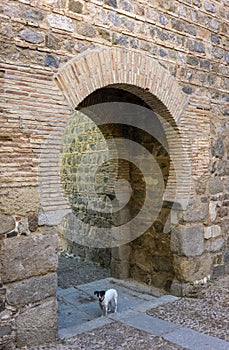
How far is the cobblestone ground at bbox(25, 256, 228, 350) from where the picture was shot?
3137 millimetres

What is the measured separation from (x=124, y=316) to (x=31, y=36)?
2.92 meters

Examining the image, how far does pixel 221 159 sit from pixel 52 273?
2913 millimetres

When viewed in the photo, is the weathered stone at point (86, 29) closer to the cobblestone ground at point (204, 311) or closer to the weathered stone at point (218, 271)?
the cobblestone ground at point (204, 311)

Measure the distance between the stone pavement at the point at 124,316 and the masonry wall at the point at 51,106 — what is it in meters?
0.48

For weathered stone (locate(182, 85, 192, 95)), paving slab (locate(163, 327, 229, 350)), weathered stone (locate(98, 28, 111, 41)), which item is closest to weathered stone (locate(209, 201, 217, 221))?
weathered stone (locate(182, 85, 192, 95))

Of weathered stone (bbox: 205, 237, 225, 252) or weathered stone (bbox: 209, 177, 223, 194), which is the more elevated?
weathered stone (bbox: 209, 177, 223, 194)

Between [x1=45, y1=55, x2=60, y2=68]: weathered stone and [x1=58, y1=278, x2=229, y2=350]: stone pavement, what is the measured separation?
2.47 meters

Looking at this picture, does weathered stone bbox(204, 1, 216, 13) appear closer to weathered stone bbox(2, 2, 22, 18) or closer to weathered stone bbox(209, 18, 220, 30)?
weathered stone bbox(209, 18, 220, 30)

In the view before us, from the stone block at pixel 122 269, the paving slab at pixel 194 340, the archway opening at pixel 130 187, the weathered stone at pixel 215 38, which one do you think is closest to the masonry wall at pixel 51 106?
the weathered stone at pixel 215 38

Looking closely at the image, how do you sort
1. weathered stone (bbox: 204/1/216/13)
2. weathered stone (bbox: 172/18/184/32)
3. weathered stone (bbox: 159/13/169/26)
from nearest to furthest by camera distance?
weathered stone (bbox: 159/13/169/26), weathered stone (bbox: 172/18/184/32), weathered stone (bbox: 204/1/216/13)

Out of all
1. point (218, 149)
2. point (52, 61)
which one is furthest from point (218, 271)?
point (52, 61)

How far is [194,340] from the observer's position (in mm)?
3238

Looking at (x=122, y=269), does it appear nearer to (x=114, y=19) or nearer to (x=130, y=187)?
(x=130, y=187)

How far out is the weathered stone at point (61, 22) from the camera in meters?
3.27
